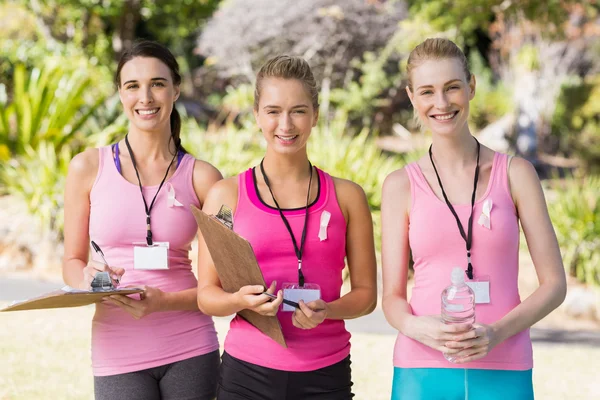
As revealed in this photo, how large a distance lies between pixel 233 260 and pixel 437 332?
0.67 meters

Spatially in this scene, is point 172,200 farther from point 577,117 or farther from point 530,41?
point 577,117

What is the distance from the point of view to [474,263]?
2613 mm

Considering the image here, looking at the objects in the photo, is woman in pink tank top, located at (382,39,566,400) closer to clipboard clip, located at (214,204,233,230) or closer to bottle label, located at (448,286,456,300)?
bottle label, located at (448,286,456,300)

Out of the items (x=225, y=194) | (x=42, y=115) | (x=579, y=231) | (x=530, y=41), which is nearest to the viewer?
(x=225, y=194)

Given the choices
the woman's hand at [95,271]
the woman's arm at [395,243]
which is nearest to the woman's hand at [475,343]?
the woman's arm at [395,243]

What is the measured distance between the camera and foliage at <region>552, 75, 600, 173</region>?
21.8m

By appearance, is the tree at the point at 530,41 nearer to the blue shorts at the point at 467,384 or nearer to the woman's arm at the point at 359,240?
the woman's arm at the point at 359,240

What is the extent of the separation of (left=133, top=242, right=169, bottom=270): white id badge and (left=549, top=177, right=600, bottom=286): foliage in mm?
8146

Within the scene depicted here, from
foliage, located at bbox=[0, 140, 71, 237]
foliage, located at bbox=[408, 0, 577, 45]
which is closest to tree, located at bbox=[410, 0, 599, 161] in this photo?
foliage, located at bbox=[408, 0, 577, 45]

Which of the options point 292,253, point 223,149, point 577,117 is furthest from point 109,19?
point 292,253

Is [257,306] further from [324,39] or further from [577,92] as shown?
[577,92]

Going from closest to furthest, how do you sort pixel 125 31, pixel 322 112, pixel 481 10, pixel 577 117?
1. pixel 481 10
2. pixel 322 112
3. pixel 125 31
4. pixel 577 117

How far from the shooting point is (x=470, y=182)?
2.73m

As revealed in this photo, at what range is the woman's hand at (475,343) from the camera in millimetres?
2388
